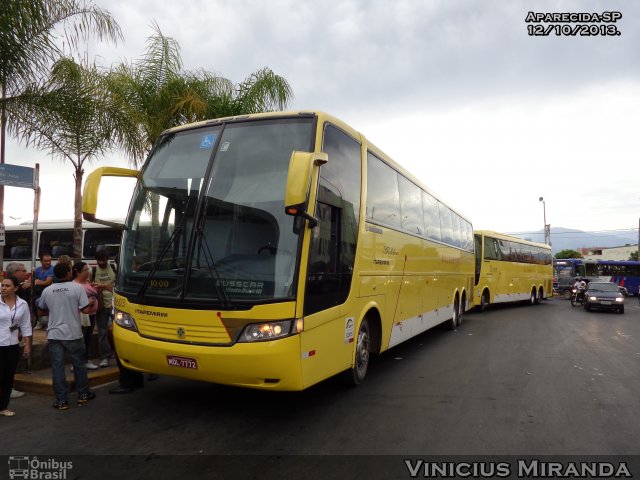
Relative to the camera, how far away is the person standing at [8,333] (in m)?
5.29

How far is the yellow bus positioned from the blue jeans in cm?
82

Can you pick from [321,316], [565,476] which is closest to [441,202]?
[321,316]

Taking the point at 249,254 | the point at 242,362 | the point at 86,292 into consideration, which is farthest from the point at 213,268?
the point at 86,292

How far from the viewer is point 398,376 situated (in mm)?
7242

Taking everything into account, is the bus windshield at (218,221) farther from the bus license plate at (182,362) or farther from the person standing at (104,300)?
A: the person standing at (104,300)

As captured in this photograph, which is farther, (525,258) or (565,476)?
(525,258)

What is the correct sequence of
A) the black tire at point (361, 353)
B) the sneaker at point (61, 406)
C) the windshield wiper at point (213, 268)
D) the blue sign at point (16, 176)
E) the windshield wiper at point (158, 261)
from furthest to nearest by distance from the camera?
the blue sign at point (16, 176) < the black tire at point (361, 353) < the sneaker at point (61, 406) < the windshield wiper at point (158, 261) < the windshield wiper at point (213, 268)

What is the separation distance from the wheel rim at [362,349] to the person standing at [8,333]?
13.6 feet

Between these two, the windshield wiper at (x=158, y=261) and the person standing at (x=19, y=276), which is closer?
the windshield wiper at (x=158, y=261)

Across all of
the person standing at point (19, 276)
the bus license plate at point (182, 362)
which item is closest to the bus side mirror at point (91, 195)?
the bus license plate at point (182, 362)

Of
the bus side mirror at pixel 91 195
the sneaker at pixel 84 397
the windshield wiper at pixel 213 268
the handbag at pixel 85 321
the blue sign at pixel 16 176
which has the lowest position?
the sneaker at pixel 84 397

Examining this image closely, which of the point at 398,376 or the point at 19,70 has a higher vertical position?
the point at 19,70

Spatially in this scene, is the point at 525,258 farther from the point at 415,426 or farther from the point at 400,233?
the point at 415,426

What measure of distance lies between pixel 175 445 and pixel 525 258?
2268 centimetres
